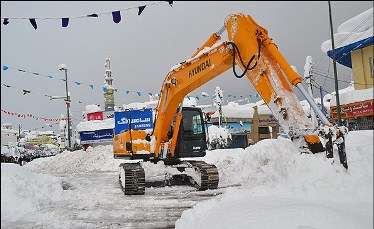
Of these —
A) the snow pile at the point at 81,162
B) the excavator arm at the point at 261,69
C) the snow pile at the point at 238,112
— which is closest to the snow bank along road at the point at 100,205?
the excavator arm at the point at 261,69

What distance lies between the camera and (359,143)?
1716 millimetres

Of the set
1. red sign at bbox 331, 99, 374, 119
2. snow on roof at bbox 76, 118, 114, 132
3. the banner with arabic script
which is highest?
snow on roof at bbox 76, 118, 114, 132

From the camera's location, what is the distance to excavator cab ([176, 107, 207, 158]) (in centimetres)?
1201

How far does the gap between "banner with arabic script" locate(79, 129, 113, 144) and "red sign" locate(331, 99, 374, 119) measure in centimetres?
4485

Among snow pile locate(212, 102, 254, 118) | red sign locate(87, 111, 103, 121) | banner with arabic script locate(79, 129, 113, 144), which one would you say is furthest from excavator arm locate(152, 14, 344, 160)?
red sign locate(87, 111, 103, 121)

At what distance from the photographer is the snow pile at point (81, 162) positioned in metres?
26.1

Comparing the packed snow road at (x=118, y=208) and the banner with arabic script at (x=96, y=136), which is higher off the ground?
the banner with arabic script at (x=96, y=136)

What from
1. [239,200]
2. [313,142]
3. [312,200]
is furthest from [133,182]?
[312,200]

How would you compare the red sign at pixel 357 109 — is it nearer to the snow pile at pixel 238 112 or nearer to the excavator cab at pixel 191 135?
the excavator cab at pixel 191 135

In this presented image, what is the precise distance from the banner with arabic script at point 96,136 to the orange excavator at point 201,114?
32.0 metres

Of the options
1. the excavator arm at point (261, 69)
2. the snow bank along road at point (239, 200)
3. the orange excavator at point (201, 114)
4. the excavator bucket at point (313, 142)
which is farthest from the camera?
the excavator arm at point (261, 69)

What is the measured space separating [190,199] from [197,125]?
3484 millimetres

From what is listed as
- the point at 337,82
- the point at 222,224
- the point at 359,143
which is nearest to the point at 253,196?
the point at 222,224

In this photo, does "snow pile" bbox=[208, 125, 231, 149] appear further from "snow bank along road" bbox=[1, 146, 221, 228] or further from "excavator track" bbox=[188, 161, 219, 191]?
"excavator track" bbox=[188, 161, 219, 191]
